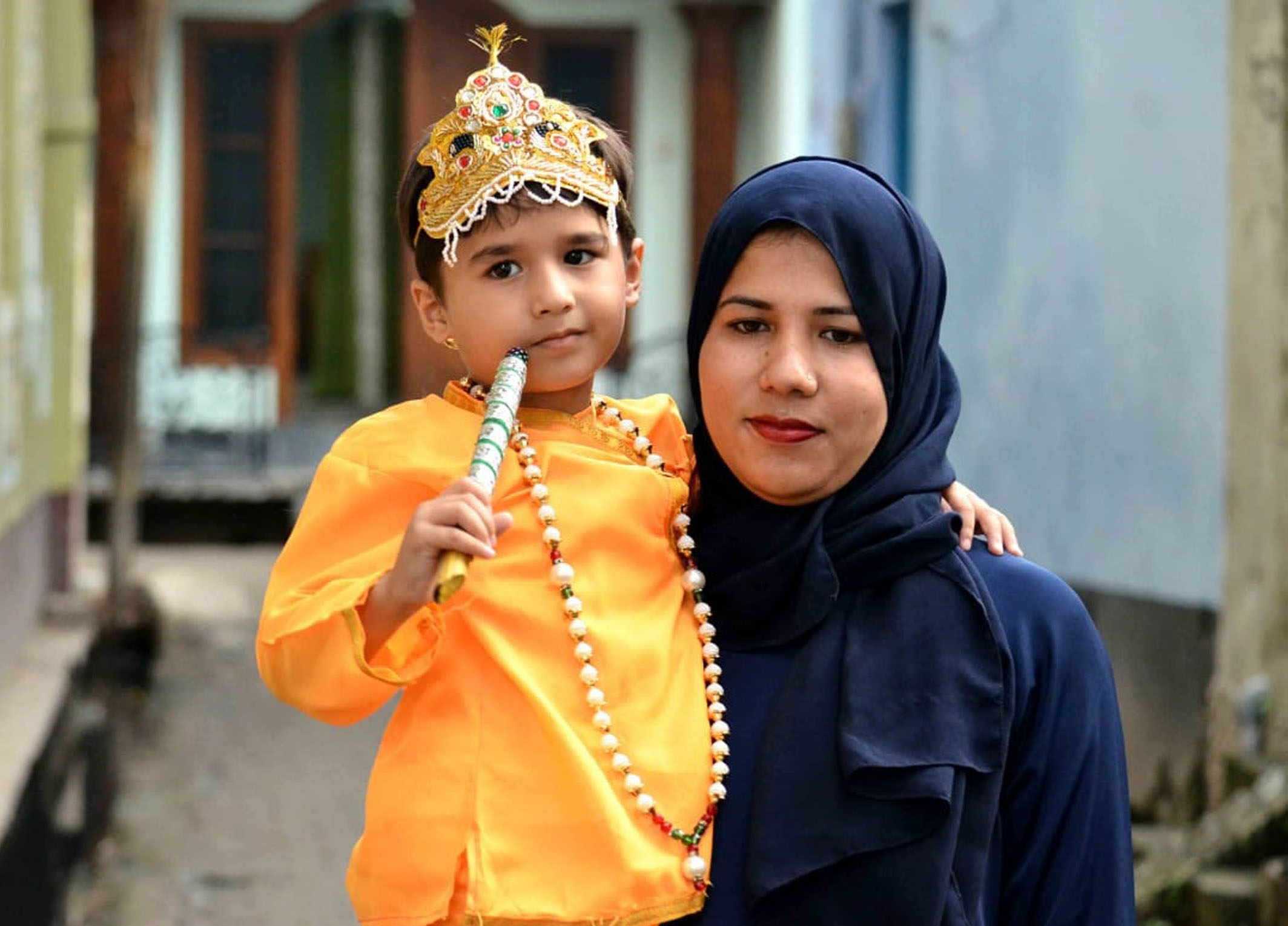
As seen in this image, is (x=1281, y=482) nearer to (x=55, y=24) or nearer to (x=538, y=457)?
(x=538, y=457)

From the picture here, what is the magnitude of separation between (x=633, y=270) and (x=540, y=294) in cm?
25

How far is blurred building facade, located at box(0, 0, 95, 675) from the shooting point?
8953 mm

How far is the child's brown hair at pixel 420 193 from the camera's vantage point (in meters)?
2.41

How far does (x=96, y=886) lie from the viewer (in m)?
7.09

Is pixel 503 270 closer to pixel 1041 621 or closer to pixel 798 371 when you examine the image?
pixel 798 371

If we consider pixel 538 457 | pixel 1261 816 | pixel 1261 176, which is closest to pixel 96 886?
pixel 1261 816

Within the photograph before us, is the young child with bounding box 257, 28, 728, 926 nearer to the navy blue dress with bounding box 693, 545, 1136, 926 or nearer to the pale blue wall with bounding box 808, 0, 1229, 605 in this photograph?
the navy blue dress with bounding box 693, 545, 1136, 926

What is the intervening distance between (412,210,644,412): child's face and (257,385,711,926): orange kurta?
0.27 feet

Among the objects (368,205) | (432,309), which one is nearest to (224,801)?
(432,309)

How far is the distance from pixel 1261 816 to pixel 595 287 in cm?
385

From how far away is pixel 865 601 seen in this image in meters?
2.28

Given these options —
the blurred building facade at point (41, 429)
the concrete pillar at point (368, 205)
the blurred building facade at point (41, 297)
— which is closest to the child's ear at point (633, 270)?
the blurred building facade at point (41, 429)

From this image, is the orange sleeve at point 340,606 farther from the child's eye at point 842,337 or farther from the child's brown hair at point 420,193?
the child's eye at point 842,337

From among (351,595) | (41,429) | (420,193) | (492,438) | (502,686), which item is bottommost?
(41,429)
